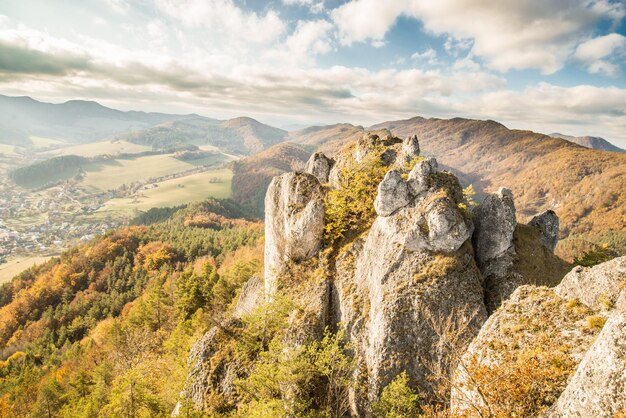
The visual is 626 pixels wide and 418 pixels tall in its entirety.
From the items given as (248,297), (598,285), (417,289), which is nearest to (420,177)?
(417,289)

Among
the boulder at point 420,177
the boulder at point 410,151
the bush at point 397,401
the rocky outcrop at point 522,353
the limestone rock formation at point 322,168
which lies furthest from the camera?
the limestone rock formation at point 322,168

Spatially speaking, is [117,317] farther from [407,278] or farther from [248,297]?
[407,278]

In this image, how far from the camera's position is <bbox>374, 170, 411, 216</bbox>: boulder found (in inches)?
1119

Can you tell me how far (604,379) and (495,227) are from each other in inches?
745

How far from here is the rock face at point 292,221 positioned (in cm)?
3500

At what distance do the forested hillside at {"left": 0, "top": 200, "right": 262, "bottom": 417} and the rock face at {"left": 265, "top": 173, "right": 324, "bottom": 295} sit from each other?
10.6 meters

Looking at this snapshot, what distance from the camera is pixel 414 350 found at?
24312mm

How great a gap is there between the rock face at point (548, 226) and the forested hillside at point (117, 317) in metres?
36.2

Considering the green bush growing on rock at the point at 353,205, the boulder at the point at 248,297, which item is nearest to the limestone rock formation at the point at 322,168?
the green bush growing on rock at the point at 353,205

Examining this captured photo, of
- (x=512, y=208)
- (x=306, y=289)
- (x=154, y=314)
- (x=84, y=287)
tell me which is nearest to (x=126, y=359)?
(x=154, y=314)

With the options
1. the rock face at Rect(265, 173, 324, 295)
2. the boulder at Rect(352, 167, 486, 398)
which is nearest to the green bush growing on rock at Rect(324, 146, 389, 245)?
the rock face at Rect(265, 173, 324, 295)

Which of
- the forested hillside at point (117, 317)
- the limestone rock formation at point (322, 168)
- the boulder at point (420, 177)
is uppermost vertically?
the boulder at point (420, 177)

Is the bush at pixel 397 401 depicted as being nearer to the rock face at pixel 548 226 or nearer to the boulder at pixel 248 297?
the rock face at pixel 548 226

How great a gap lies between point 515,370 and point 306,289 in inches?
822
